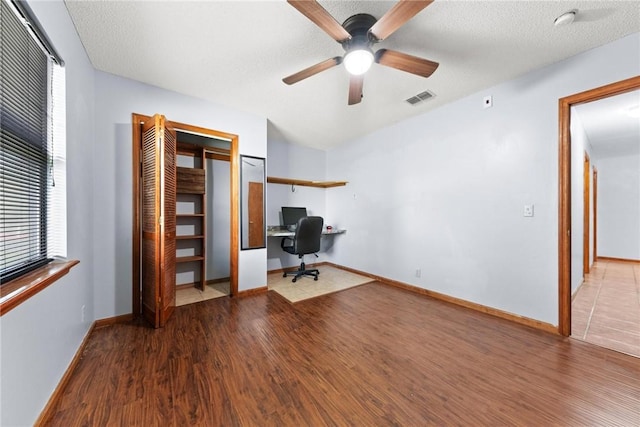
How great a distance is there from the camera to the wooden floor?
1305 mm

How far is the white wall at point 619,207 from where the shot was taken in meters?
5.17

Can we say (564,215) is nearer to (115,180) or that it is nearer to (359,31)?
(359,31)

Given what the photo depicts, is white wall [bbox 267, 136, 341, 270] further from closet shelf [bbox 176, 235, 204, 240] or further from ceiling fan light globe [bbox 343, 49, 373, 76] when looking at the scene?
ceiling fan light globe [bbox 343, 49, 373, 76]

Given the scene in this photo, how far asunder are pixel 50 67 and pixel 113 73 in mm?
997

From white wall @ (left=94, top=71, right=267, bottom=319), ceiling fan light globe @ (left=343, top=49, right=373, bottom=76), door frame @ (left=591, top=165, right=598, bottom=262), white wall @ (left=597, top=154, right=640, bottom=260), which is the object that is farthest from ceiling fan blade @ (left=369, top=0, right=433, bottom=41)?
white wall @ (left=597, top=154, right=640, bottom=260)

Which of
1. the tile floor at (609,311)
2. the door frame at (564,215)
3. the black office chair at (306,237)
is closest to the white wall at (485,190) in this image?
the door frame at (564,215)

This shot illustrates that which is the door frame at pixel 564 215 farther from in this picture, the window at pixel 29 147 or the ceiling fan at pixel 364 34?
the window at pixel 29 147

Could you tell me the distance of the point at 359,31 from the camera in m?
1.68

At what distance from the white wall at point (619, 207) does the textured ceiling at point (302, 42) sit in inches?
218

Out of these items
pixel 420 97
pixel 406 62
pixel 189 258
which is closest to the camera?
pixel 406 62

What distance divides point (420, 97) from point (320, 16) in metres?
1.94

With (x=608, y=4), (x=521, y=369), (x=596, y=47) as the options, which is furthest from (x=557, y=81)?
(x=521, y=369)

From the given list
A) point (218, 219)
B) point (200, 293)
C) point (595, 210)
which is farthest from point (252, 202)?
point (595, 210)

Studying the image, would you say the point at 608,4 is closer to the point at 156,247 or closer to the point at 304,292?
the point at 304,292
